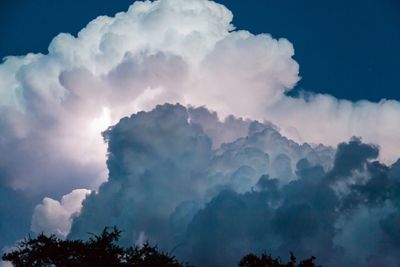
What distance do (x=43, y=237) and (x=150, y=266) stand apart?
14.7 metres

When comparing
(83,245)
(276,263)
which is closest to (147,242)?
(83,245)

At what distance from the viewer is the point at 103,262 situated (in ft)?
164

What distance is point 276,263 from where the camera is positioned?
51156mm

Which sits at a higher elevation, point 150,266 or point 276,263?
point 276,263

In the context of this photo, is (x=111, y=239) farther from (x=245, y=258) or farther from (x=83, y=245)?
(x=245, y=258)

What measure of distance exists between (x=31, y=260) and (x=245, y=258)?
72.8ft

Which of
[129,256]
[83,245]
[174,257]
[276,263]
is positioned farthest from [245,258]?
[83,245]

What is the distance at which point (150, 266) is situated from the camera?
157 feet

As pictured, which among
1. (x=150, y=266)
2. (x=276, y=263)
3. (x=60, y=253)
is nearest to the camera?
(x=150, y=266)

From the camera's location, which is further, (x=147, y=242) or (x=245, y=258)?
(x=245, y=258)

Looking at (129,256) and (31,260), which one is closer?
(129,256)

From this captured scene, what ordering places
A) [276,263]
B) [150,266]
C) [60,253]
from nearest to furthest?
[150,266] → [276,263] → [60,253]

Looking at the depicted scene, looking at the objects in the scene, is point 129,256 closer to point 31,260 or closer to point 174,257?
point 174,257

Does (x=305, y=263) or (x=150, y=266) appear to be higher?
→ (x=305, y=263)
